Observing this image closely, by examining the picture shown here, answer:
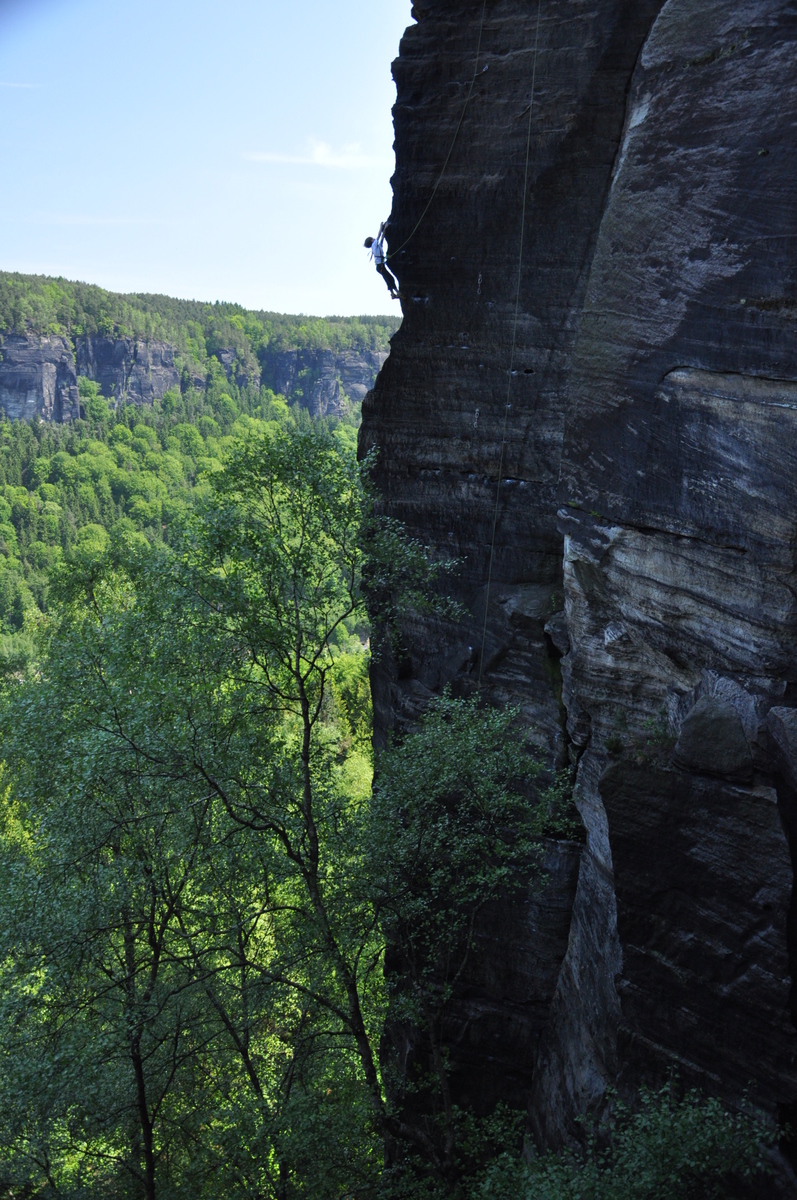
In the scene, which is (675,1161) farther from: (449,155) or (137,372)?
(137,372)

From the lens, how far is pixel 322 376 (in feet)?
552

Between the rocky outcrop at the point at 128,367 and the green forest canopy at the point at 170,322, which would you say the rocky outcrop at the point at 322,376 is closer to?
the green forest canopy at the point at 170,322

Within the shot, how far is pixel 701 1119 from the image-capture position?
8055 mm

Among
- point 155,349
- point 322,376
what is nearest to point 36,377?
point 155,349

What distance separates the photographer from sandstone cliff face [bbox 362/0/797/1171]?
29.1 ft

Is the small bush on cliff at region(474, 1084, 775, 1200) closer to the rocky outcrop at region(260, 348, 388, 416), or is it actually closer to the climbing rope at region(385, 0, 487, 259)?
the climbing rope at region(385, 0, 487, 259)

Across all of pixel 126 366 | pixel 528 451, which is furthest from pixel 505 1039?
pixel 126 366

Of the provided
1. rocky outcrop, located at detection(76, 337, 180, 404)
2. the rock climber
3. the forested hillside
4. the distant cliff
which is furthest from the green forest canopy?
the rock climber

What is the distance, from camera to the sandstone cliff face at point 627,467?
29.1 ft

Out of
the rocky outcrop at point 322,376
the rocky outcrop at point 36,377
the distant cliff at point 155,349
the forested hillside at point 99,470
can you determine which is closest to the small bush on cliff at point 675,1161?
the forested hillside at point 99,470

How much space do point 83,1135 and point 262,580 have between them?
25.4 feet

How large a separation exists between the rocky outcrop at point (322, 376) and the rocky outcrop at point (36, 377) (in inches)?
1671

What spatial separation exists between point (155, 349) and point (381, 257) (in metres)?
150

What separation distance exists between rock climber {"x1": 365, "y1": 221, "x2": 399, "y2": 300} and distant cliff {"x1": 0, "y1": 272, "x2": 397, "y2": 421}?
134 meters
